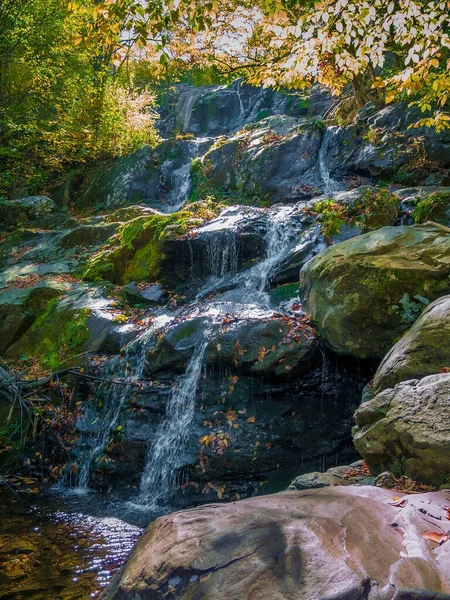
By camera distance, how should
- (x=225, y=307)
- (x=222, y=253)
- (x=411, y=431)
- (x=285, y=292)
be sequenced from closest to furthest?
1. (x=411, y=431)
2. (x=225, y=307)
3. (x=285, y=292)
4. (x=222, y=253)

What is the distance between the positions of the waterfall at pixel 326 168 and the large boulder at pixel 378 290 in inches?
253

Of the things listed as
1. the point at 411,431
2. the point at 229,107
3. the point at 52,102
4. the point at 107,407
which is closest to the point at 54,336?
the point at 107,407

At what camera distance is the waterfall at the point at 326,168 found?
12.7 metres

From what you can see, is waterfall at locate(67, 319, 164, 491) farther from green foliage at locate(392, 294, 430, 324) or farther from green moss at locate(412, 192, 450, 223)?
green moss at locate(412, 192, 450, 223)

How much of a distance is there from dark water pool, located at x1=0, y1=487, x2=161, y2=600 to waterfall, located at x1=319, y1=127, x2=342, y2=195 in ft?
31.6

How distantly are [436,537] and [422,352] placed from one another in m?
2.35

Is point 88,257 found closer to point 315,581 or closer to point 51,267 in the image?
point 51,267

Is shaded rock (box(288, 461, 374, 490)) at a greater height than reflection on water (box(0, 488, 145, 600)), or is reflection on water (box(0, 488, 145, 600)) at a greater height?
shaded rock (box(288, 461, 374, 490))

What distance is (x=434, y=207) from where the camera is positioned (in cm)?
895

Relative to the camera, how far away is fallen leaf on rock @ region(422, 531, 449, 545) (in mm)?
2333

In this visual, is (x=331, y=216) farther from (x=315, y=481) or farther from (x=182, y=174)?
(x=182, y=174)

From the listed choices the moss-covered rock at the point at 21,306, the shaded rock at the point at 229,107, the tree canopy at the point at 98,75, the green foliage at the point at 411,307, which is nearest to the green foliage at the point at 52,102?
the tree canopy at the point at 98,75

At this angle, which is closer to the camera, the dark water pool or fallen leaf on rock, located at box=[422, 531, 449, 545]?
fallen leaf on rock, located at box=[422, 531, 449, 545]

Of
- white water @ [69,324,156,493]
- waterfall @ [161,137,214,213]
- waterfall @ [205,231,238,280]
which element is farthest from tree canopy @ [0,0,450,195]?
white water @ [69,324,156,493]
